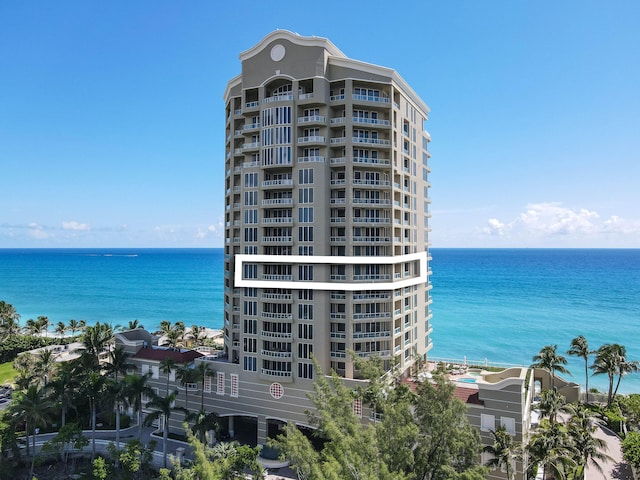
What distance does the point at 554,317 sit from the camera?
398 feet

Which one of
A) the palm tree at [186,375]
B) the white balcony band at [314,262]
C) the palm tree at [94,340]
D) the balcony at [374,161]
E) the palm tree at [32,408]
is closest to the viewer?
the palm tree at [32,408]

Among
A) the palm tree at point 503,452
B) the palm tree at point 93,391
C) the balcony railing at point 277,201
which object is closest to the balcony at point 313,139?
the balcony railing at point 277,201

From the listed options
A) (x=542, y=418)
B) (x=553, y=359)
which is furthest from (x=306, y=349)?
(x=553, y=359)

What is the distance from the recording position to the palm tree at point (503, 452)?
27.6 meters

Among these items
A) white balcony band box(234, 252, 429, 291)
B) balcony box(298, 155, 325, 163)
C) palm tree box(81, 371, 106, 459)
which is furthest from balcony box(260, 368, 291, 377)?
balcony box(298, 155, 325, 163)

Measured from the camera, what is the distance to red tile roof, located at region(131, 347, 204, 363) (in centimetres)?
4612

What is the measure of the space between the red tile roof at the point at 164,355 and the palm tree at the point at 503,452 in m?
31.3

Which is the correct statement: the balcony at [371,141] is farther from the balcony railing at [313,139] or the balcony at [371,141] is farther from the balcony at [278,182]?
the balcony at [278,182]

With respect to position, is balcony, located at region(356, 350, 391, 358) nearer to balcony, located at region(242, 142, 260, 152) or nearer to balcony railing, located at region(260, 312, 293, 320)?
balcony railing, located at region(260, 312, 293, 320)

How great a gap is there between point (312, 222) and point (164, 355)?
2301cm

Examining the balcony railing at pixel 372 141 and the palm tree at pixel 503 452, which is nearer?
the palm tree at pixel 503 452

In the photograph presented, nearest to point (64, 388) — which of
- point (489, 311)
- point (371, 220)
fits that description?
point (371, 220)

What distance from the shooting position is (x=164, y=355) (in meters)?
46.8

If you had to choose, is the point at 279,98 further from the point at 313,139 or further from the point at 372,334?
the point at 372,334
